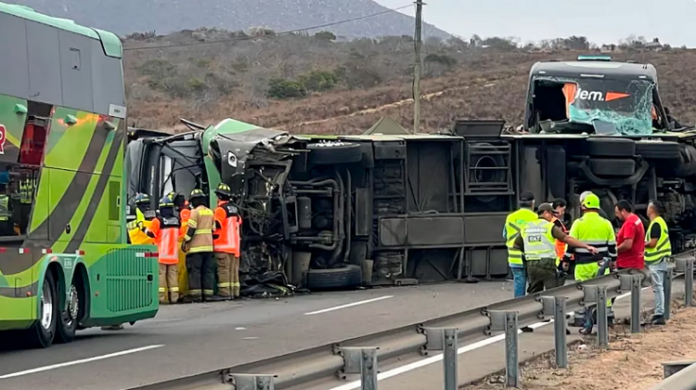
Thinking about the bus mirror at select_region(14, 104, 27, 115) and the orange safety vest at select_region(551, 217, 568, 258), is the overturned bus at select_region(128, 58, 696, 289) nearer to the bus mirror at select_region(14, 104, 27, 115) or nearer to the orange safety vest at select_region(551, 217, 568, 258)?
the orange safety vest at select_region(551, 217, 568, 258)

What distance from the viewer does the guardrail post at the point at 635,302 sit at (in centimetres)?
1446

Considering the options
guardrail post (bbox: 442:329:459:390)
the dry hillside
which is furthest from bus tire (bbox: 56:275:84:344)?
the dry hillside

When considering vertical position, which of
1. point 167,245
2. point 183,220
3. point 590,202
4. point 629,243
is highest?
point 590,202

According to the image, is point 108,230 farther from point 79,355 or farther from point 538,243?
point 538,243

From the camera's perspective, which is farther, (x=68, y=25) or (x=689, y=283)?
(x=689, y=283)

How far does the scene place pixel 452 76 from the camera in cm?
8425

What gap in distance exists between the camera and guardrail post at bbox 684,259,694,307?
17.0m

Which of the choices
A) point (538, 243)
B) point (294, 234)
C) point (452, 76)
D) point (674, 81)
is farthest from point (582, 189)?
point (452, 76)

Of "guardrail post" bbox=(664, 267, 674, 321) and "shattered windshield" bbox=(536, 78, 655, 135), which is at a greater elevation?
"shattered windshield" bbox=(536, 78, 655, 135)

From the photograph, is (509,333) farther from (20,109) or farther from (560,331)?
(20,109)

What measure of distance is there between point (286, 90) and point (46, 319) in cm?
6778

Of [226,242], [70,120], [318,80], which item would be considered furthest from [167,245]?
[318,80]

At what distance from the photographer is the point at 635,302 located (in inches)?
573

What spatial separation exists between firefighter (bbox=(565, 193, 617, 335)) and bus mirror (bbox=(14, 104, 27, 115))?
608 centimetres
